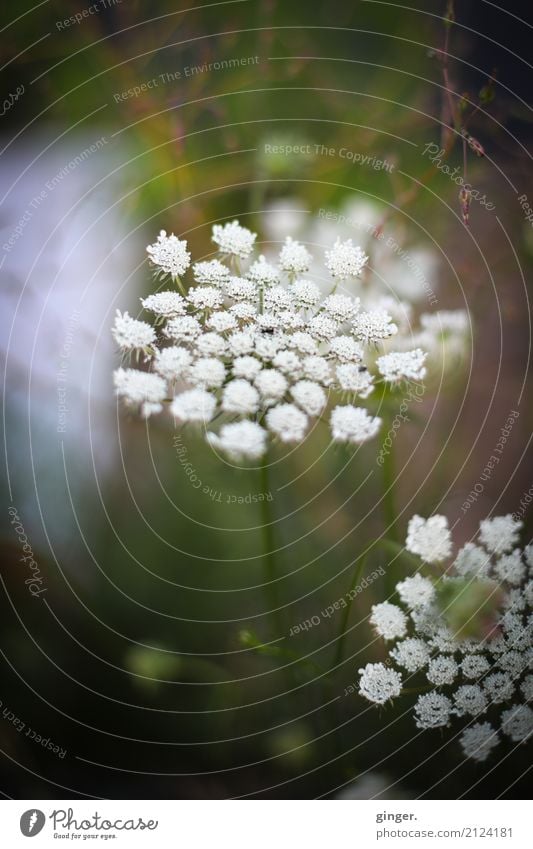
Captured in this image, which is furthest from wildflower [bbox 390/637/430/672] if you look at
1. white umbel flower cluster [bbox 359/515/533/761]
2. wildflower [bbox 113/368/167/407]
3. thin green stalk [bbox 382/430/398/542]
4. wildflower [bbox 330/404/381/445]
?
wildflower [bbox 113/368/167/407]

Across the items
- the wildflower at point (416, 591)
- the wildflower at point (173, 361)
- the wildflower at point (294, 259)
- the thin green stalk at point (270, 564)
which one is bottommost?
the wildflower at point (416, 591)

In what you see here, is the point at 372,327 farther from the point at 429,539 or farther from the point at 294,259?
the point at 429,539

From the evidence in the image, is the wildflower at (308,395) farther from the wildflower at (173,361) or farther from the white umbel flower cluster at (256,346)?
the wildflower at (173,361)

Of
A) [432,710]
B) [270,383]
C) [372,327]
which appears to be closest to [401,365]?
[372,327]

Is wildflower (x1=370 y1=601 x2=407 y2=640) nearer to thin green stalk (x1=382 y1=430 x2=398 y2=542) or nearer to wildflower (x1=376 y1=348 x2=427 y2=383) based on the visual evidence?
thin green stalk (x1=382 y1=430 x2=398 y2=542)

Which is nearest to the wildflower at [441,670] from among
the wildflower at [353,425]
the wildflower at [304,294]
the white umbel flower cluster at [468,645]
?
the white umbel flower cluster at [468,645]

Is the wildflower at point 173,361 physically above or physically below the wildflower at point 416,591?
above
